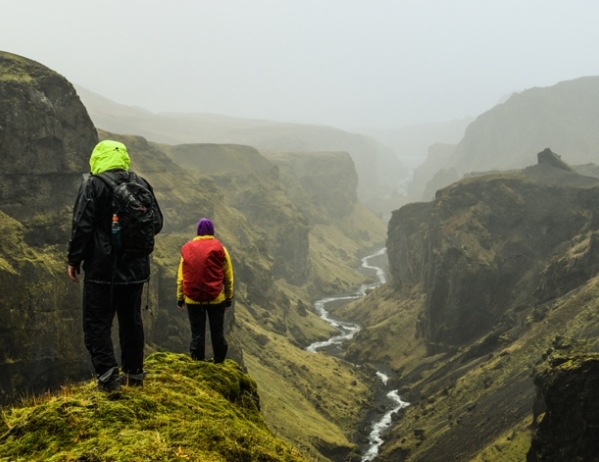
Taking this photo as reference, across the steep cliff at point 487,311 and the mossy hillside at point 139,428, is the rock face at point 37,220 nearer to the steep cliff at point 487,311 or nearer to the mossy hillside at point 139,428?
the mossy hillside at point 139,428

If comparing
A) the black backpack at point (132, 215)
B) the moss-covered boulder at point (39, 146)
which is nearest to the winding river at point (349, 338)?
the moss-covered boulder at point (39, 146)

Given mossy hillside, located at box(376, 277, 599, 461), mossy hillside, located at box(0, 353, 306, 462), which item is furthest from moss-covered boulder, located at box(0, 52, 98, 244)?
mossy hillside, located at box(376, 277, 599, 461)

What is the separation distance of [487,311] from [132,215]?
99.0 meters

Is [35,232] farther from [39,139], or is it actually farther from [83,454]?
[83,454]

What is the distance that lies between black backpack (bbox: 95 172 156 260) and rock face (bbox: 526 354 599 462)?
136 ft

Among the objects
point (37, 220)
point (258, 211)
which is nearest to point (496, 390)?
point (37, 220)

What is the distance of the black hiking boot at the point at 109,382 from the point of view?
8.88 meters

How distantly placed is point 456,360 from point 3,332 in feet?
247

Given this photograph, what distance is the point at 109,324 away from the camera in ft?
31.2

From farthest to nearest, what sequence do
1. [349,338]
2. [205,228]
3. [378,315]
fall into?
[378,315] < [349,338] < [205,228]

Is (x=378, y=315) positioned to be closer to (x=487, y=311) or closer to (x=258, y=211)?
(x=487, y=311)

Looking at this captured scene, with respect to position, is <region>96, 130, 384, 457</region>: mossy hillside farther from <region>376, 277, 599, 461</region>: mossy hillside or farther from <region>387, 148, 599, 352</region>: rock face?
<region>387, 148, 599, 352</region>: rock face

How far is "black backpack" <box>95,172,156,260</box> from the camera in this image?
30.2ft

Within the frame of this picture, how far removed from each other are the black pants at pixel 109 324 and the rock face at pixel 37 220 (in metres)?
22.9
